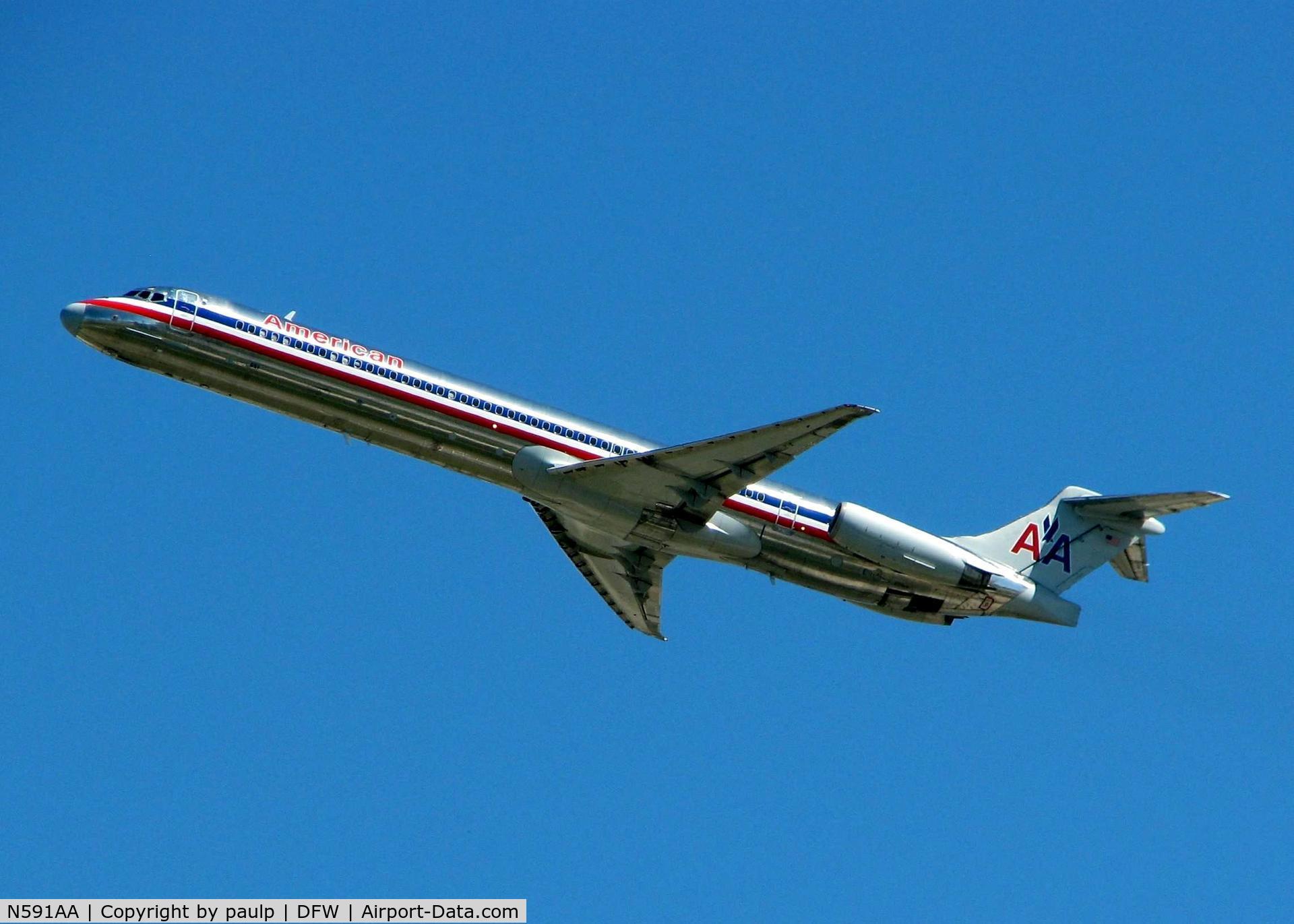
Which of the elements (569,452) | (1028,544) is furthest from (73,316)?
(1028,544)

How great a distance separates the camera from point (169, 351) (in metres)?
35.5

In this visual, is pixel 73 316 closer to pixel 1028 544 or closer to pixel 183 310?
pixel 183 310

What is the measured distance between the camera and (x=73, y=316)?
117ft

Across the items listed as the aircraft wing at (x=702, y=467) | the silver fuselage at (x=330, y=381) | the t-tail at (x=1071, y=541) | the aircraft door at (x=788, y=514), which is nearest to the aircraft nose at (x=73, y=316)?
the silver fuselage at (x=330, y=381)

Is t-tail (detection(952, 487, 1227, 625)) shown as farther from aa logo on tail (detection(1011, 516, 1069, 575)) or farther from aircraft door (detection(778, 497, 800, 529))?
aircraft door (detection(778, 497, 800, 529))

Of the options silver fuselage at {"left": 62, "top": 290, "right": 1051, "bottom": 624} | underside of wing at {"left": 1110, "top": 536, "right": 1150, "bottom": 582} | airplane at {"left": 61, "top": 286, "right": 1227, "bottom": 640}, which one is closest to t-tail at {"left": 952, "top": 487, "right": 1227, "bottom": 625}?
underside of wing at {"left": 1110, "top": 536, "right": 1150, "bottom": 582}

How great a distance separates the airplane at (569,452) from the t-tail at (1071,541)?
1.95m

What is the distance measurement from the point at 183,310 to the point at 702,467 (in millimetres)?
12915

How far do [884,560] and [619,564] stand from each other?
29.4 feet

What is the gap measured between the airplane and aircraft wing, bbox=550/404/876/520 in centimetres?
4

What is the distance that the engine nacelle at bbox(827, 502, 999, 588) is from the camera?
36.0 metres

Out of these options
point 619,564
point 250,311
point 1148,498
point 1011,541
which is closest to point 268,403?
point 250,311

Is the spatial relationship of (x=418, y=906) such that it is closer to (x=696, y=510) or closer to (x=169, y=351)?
(x=696, y=510)

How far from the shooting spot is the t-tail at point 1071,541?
130 feet
